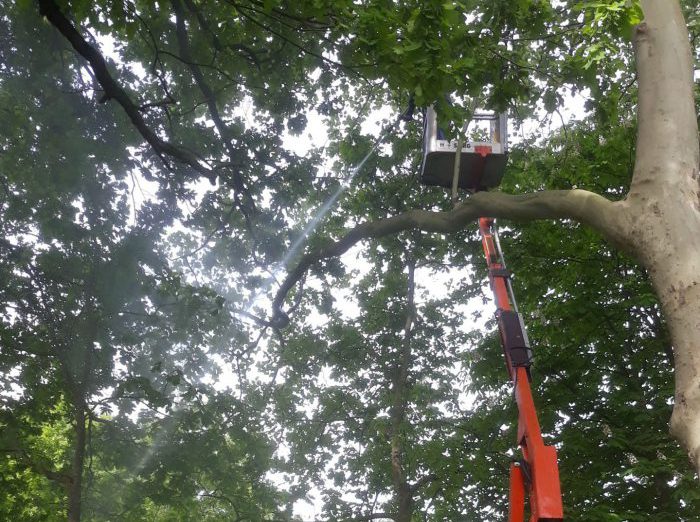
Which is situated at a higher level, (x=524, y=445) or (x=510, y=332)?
(x=510, y=332)

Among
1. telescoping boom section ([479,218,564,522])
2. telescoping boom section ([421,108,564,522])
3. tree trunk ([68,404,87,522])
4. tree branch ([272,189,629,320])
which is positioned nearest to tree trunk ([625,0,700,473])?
tree branch ([272,189,629,320])

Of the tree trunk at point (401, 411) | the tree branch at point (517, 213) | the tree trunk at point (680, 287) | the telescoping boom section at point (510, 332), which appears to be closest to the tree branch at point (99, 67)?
the tree branch at point (517, 213)

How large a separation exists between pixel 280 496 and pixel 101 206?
834 centimetres

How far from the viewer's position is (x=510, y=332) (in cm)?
575

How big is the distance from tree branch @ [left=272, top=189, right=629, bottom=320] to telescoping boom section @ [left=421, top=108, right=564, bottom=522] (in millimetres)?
733

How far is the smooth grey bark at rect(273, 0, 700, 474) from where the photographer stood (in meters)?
2.61

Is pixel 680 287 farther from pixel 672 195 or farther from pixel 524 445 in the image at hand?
pixel 524 445

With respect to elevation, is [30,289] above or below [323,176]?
below

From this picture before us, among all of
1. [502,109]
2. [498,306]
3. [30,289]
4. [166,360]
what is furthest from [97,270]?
[502,109]

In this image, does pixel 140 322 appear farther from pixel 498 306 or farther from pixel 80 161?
pixel 498 306

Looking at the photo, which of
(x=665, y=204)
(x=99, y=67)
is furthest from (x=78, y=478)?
(x=665, y=204)

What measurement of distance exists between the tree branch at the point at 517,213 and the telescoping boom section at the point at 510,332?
73 centimetres

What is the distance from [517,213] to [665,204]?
1.04m

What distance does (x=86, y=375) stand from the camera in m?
11.9
